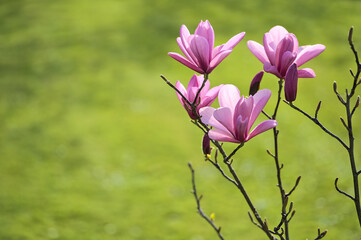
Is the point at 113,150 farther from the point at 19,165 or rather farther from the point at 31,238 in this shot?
the point at 31,238

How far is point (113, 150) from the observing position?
3.31 m

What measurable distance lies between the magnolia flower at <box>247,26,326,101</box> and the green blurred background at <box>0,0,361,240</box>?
6.36ft

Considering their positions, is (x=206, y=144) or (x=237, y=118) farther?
(x=206, y=144)

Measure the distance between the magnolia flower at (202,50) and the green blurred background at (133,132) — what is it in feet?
6.32

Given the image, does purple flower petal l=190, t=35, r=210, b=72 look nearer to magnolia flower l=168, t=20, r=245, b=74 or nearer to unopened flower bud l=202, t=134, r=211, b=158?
magnolia flower l=168, t=20, r=245, b=74

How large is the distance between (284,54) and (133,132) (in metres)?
2.73

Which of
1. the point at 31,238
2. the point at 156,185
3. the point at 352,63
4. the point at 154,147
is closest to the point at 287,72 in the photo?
the point at 31,238

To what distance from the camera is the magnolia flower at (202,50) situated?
0.81 m

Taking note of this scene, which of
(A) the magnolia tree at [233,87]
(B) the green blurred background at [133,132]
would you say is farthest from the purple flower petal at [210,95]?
(B) the green blurred background at [133,132]

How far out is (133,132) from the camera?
11.4ft

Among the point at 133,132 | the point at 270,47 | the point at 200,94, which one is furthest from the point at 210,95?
the point at 133,132

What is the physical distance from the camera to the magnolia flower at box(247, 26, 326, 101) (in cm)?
81

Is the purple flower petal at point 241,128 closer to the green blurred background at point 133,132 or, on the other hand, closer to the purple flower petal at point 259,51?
the purple flower petal at point 259,51

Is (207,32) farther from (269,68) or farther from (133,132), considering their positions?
(133,132)
